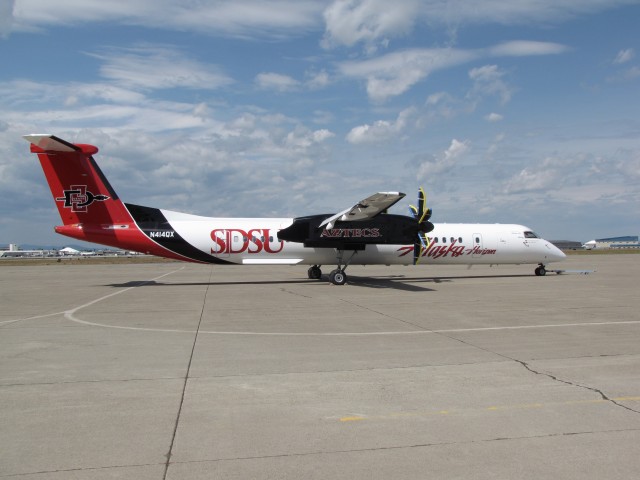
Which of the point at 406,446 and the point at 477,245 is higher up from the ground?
the point at 477,245

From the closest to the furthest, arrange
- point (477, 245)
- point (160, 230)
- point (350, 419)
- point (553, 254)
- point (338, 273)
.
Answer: point (350, 419) < point (160, 230) < point (338, 273) < point (477, 245) < point (553, 254)

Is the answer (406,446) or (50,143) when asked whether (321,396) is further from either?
(50,143)

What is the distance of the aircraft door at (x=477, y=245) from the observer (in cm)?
2806

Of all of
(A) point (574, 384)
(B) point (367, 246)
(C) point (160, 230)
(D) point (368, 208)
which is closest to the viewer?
(A) point (574, 384)

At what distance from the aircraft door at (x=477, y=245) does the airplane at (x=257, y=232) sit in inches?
2.1

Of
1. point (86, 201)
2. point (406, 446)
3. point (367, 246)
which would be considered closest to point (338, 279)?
point (367, 246)

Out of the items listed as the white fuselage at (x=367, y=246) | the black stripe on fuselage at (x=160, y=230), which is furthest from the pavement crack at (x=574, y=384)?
the black stripe on fuselage at (x=160, y=230)

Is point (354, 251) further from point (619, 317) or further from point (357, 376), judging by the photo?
point (357, 376)

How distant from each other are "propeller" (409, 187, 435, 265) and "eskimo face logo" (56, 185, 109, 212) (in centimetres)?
1451

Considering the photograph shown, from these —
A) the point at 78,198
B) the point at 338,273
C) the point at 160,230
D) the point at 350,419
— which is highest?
the point at 78,198

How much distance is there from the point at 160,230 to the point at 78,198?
364 centimetres

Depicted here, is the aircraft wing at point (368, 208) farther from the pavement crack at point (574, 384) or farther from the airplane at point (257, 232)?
the pavement crack at point (574, 384)

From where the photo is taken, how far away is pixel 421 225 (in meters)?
25.6

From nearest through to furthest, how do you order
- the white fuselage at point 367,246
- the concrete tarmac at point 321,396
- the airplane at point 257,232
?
the concrete tarmac at point 321,396 → the airplane at point 257,232 → the white fuselage at point 367,246
